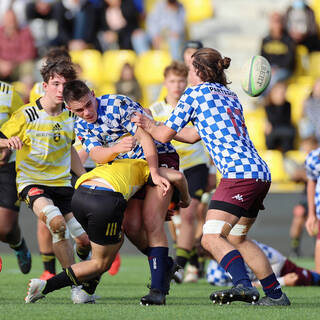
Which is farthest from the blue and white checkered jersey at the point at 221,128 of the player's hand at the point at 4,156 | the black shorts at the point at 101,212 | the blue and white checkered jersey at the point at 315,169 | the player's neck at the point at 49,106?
the player's hand at the point at 4,156

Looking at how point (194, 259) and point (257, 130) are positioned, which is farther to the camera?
point (257, 130)

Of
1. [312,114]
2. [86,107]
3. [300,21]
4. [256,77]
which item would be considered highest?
[256,77]

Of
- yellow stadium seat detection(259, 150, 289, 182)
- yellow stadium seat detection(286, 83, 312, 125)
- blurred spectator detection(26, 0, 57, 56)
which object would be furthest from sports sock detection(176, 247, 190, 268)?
blurred spectator detection(26, 0, 57, 56)

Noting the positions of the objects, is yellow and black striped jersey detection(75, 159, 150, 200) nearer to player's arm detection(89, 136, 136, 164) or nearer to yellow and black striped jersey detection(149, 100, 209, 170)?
player's arm detection(89, 136, 136, 164)

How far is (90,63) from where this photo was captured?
17.2m

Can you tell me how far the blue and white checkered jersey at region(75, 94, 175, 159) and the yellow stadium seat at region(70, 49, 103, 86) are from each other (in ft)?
34.6

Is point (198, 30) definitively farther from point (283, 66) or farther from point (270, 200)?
point (270, 200)

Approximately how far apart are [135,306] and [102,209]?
2.53ft

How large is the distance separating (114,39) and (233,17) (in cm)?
263

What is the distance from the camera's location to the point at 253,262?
6.56m

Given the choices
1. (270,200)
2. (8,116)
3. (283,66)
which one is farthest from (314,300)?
(283,66)

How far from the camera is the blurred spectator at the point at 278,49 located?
1614 cm

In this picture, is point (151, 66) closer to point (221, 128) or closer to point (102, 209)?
point (221, 128)

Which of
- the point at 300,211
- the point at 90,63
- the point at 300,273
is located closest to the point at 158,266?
the point at 300,273
